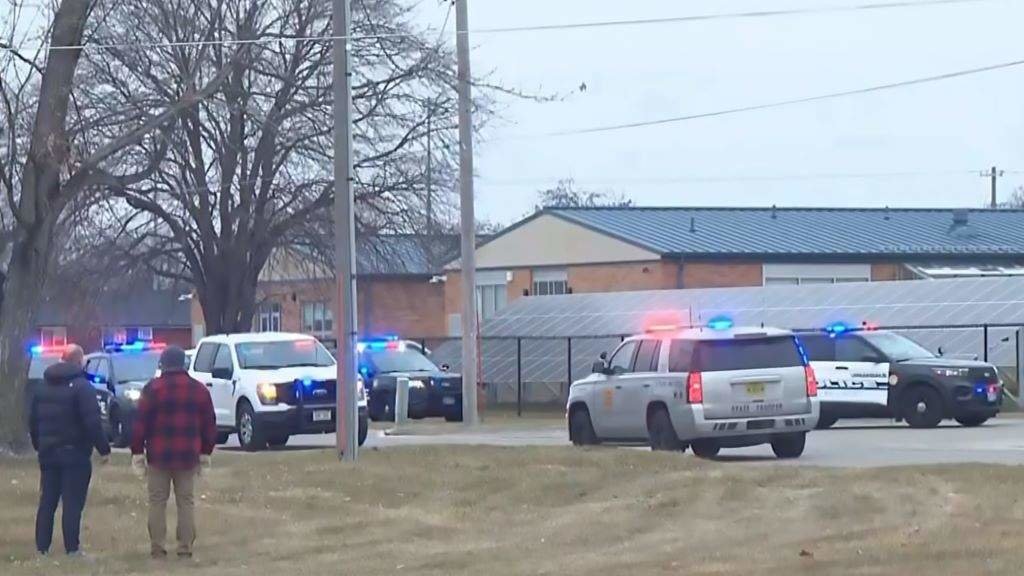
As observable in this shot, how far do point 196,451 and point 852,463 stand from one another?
9.39 metres

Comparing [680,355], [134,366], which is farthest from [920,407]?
[134,366]

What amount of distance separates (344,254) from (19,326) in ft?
14.9

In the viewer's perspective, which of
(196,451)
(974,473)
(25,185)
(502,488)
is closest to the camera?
(196,451)

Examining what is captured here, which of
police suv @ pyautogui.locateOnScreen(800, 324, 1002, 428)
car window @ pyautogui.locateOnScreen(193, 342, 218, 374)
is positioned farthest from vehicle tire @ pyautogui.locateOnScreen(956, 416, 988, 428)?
car window @ pyautogui.locateOnScreen(193, 342, 218, 374)

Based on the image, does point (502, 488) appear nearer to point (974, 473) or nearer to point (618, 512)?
point (618, 512)

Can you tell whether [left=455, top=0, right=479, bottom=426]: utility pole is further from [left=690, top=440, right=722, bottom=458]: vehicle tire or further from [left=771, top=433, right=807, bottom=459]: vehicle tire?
[left=771, top=433, right=807, bottom=459]: vehicle tire

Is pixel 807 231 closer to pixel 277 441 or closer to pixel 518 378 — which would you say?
pixel 518 378

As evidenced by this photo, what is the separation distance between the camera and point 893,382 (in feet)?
99.2

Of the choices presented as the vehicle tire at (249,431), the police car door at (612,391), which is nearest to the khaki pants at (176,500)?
the police car door at (612,391)

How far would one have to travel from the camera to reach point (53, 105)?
22406 millimetres

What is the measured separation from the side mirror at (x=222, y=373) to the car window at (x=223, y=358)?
45 mm

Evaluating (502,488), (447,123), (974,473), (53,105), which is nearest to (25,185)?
(53,105)

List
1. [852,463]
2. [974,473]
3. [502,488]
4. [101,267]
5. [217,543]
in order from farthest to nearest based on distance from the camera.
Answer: [101,267], [852,463], [502,488], [974,473], [217,543]

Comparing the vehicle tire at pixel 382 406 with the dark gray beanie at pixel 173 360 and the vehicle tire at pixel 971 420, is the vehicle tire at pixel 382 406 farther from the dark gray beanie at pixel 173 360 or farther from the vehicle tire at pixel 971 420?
the dark gray beanie at pixel 173 360
